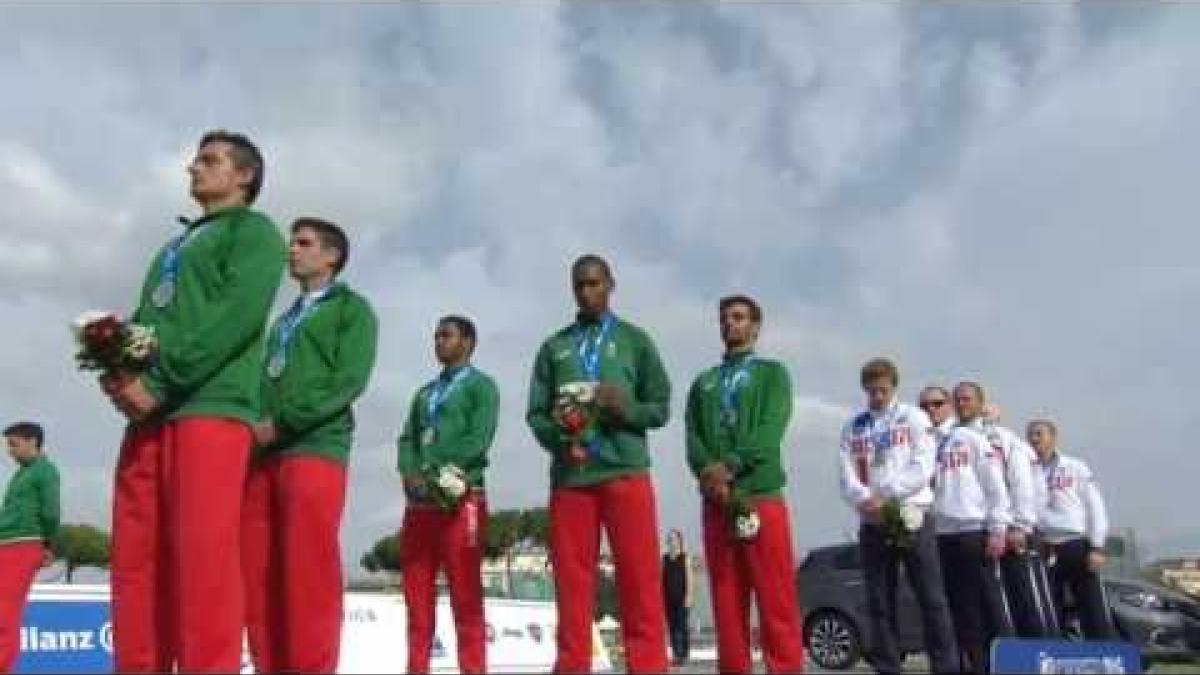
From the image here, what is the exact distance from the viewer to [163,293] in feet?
16.5

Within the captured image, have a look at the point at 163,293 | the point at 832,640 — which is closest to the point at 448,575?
the point at 163,293

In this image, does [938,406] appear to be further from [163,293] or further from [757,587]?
[163,293]

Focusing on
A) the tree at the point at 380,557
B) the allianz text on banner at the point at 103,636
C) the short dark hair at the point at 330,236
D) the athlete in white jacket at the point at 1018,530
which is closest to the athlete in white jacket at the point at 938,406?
the athlete in white jacket at the point at 1018,530

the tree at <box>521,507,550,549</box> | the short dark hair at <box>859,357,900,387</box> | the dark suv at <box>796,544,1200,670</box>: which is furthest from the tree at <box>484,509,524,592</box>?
the short dark hair at <box>859,357,900,387</box>

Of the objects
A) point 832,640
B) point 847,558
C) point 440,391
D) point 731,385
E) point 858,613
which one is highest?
point 440,391

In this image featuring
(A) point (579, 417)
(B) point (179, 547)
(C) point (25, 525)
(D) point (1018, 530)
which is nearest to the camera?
(B) point (179, 547)

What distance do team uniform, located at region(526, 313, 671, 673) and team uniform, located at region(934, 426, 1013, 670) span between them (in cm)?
388

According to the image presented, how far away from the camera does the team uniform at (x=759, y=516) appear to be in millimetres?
7508

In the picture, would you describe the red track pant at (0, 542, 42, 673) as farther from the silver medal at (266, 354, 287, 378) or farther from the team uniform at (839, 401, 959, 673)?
the team uniform at (839, 401, 959, 673)

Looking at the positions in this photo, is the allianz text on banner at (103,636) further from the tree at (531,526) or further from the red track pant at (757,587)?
the tree at (531,526)

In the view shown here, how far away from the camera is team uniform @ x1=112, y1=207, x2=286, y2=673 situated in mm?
4645

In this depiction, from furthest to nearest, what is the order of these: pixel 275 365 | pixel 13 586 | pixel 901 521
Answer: pixel 13 586 < pixel 901 521 < pixel 275 365

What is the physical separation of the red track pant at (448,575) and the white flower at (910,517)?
2.75m

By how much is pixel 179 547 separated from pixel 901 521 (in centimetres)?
566
